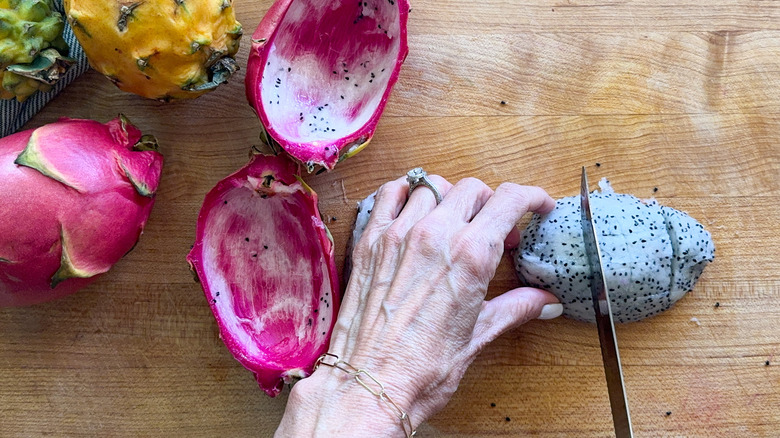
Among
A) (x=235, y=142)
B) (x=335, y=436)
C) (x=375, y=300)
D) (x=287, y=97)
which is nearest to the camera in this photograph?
(x=335, y=436)

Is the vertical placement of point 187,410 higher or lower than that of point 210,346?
lower

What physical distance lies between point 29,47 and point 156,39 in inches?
10.4

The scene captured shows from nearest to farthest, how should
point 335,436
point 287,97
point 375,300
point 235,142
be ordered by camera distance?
point 335,436, point 375,300, point 287,97, point 235,142

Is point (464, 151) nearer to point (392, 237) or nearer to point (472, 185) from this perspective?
point (472, 185)

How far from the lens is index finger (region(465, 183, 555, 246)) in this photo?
1.07m

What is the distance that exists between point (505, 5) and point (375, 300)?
726 mm

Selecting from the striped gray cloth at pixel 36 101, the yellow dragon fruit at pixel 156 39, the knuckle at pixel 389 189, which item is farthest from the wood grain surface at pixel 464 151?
the yellow dragon fruit at pixel 156 39

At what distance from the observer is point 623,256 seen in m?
1.18

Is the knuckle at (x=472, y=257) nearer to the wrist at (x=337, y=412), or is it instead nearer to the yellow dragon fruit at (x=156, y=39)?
the wrist at (x=337, y=412)

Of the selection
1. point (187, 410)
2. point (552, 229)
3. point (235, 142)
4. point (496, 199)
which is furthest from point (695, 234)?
point (187, 410)

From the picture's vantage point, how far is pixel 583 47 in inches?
51.9

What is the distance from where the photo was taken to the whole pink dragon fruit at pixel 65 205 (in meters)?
1.03

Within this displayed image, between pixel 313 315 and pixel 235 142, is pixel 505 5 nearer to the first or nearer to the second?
pixel 235 142

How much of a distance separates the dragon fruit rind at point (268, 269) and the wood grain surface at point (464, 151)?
0.12 metres
